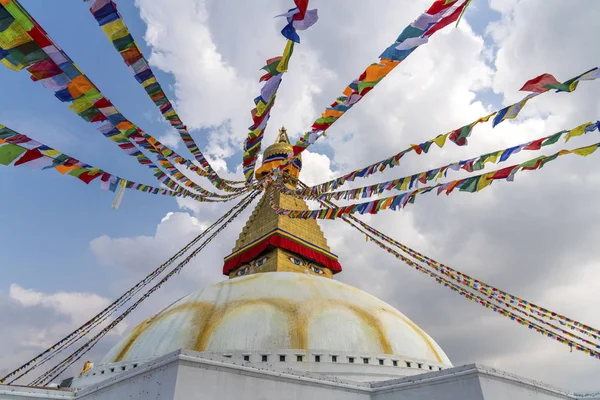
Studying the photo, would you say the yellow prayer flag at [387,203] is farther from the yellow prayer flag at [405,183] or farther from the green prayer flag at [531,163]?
the green prayer flag at [531,163]

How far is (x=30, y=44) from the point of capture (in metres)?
4.77

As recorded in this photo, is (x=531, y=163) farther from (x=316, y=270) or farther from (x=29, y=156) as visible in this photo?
(x=316, y=270)

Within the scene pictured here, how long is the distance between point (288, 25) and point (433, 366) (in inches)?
357

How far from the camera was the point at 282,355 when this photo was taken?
8.42m

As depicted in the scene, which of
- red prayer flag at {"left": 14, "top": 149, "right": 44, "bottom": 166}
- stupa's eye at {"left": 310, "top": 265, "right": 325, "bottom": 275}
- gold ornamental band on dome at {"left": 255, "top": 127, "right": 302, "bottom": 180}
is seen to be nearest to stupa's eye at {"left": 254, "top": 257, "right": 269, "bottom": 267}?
stupa's eye at {"left": 310, "top": 265, "right": 325, "bottom": 275}

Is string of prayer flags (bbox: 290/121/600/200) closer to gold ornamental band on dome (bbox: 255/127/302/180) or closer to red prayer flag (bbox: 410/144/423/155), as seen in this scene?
red prayer flag (bbox: 410/144/423/155)

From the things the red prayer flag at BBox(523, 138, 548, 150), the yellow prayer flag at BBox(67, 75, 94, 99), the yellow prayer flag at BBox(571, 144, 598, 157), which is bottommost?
the yellow prayer flag at BBox(571, 144, 598, 157)

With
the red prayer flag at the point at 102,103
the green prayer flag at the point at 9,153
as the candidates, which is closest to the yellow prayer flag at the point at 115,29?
the red prayer flag at the point at 102,103

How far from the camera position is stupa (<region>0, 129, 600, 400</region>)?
262 inches

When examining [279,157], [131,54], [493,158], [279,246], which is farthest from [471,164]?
[279,157]

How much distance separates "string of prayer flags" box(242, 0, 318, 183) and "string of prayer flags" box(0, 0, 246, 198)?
2.29 m

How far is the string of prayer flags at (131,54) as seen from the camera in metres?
4.61

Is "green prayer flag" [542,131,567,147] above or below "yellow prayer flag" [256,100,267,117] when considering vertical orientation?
below

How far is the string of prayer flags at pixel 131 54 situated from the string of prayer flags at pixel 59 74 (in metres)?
0.62
